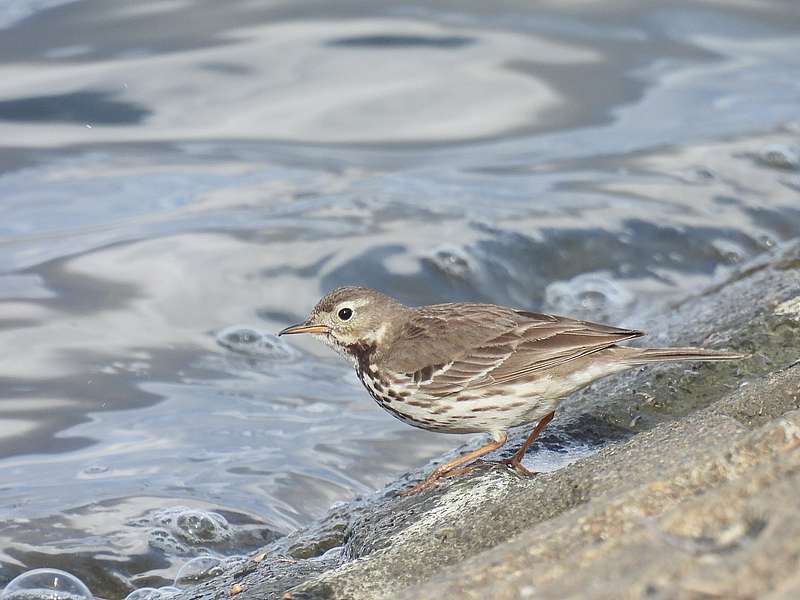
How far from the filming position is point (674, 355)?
5812 mm

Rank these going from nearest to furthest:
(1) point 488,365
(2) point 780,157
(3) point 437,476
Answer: (3) point 437,476, (1) point 488,365, (2) point 780,157

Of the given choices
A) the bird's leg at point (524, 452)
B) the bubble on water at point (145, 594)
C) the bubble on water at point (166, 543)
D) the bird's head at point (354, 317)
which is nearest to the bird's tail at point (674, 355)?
the bird's leg at point (524, 452)

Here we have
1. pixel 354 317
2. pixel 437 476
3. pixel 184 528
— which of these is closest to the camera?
pixel 437 476

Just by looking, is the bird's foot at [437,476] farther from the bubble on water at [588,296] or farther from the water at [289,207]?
the bubble on water at [588,296]

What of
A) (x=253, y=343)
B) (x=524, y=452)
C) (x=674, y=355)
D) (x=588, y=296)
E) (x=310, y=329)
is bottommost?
(x=588, y=296)

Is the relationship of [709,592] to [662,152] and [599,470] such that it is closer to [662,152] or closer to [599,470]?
[599,470]

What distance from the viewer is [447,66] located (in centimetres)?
1574

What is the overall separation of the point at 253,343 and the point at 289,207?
9.51ft

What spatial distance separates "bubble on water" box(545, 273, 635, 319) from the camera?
11.6 metres

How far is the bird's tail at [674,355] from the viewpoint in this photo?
571 cm

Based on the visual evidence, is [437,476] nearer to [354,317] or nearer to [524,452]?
[524,452]

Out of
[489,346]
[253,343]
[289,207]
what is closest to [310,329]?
[489,346]

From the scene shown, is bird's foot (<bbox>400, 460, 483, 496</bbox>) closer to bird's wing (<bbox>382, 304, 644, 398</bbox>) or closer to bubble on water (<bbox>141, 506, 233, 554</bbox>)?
bird's wing (<bbox>382, 304, 644, 398</bbox>)

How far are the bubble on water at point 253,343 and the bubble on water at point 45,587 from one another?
3939 millimetres
